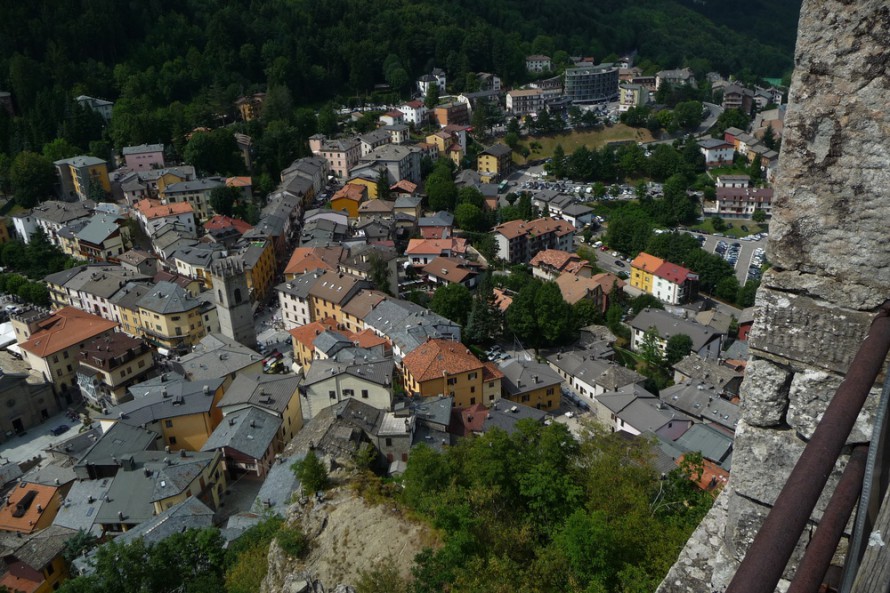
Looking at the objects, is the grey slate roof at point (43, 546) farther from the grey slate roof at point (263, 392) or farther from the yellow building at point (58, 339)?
the yellow building at point (58, 339)

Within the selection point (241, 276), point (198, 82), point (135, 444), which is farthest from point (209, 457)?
point (198, 82)

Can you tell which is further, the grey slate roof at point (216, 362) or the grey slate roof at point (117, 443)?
the grey slate roof at point (216, 362)

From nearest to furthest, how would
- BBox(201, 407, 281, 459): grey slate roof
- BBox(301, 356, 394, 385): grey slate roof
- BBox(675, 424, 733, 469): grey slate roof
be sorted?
BBox(201, 407, 281, 459): grey slate roof
BBox(675, 424, 733, 469): grey slate roof
BBox(301, 356, 394, 385): grey slate roof

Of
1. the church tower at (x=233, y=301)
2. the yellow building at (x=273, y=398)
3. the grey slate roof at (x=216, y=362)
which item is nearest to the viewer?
the yellow building at (x=273, y=398)

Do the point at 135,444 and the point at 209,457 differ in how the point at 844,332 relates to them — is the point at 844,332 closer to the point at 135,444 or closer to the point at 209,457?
the point at 209,457

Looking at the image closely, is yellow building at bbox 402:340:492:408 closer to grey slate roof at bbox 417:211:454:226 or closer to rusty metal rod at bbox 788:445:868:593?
grey slate roof at bbox 417:211:454:226

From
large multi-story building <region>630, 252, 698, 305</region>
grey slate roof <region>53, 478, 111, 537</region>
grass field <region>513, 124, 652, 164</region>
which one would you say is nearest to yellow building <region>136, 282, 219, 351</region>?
grey slate roof <region>53, 478, 111, 537</region>

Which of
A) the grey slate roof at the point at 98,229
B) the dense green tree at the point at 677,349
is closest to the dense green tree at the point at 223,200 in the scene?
the grey slate roof at the point at 98,229
